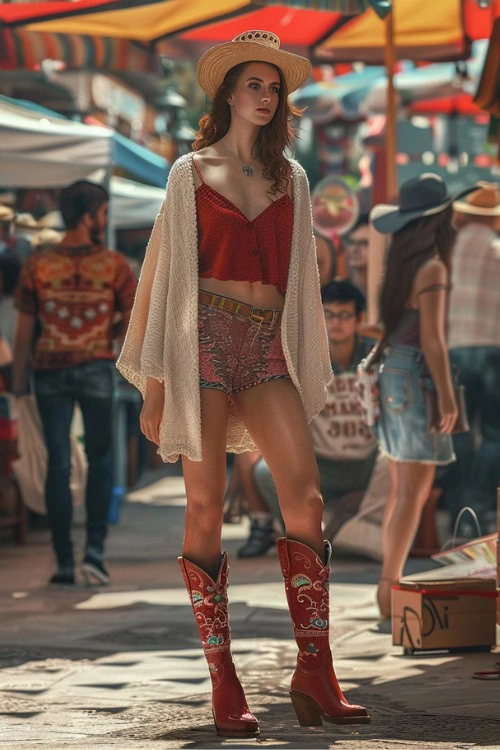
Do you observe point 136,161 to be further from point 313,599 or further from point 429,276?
point 313,599

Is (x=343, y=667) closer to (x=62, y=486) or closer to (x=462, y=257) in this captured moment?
(x=62, y=486)

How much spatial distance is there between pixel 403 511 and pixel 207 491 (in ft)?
9.44

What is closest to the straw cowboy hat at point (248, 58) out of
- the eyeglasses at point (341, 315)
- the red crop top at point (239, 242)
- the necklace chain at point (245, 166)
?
the necklace chain at point (245, 166)

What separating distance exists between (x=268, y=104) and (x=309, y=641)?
1668mm

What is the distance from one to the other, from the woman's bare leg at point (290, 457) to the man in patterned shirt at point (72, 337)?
4276 millimetres

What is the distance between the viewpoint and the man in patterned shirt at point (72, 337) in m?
9.79

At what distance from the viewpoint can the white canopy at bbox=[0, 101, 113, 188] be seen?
434 inches

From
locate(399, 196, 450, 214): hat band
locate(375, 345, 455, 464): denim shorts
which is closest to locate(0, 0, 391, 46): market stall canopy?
locate(399, 196, 450, 214): hat band

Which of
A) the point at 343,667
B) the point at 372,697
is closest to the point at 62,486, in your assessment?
the point at 343,667

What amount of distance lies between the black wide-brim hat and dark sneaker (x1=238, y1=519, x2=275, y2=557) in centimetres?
323

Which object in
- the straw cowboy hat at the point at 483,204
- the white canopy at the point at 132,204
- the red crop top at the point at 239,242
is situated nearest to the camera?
the red crop top at the point at 239,242

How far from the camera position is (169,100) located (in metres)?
18.1

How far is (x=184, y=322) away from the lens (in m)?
5.60

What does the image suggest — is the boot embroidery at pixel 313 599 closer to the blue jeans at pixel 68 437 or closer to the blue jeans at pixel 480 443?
the blue jeans at pixel 68 437
